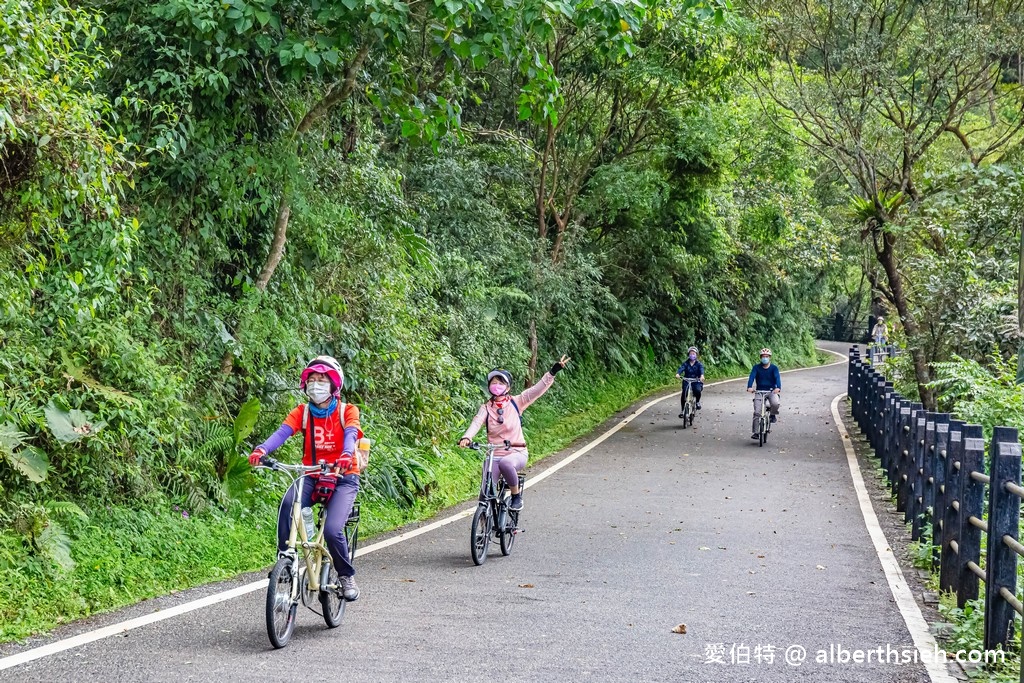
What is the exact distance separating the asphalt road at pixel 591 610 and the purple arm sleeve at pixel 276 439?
128cm

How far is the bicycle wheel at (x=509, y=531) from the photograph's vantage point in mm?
10453

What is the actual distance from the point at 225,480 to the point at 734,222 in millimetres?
23432

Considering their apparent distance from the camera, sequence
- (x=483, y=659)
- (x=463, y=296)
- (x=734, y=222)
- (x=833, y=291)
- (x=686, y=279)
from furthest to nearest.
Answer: (x=833, y=291)
(x=686, y=279)
(x=734, y=222)
(x=463, y=296)
(x=483, y=659)

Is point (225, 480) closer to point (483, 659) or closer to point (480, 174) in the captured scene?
point (483, 659)

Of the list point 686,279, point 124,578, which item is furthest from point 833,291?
point 124,578

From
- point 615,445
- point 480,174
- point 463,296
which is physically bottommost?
point 615,445

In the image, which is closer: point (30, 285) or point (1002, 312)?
point (30, 285)

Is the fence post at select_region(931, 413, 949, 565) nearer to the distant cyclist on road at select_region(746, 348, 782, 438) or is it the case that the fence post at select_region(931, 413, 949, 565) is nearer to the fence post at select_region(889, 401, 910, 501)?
the fence post at select_region(889, 401, 910, 501)

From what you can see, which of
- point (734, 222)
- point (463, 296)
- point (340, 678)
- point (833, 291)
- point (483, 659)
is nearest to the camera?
point (340, 678)

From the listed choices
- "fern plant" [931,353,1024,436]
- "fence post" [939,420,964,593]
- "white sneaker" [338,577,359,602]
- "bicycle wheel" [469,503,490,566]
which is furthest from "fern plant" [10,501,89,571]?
"fern plant" [931,353,1024,436]

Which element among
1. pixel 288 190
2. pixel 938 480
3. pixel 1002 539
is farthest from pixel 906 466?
pixel 288 190

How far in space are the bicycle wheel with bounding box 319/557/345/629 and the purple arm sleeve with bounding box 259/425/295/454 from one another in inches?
34.2

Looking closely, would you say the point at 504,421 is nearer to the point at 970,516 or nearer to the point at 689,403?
the point at 970,516

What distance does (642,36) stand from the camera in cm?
2248
